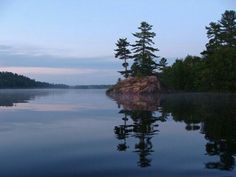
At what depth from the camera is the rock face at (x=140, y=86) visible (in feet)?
264

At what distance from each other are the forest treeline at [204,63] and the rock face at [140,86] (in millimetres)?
2702

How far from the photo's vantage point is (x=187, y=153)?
13.0 meters

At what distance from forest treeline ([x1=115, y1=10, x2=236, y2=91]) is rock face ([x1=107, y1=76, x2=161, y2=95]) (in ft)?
8.87

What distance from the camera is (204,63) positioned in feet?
268

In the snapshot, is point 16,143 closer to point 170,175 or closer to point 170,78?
point 170,175

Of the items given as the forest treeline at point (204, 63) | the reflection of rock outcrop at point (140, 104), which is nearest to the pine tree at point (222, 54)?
the forest treeline at point (204, 63)

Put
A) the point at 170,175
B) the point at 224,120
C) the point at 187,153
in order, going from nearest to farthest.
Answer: the point at 170,175 < the point at 187,153 < the point at 224,120

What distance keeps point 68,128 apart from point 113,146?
6.06m

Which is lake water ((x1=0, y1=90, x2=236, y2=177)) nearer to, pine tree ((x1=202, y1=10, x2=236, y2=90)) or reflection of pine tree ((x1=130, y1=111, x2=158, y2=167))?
reflection of pine tree ((x1=130, y1=111, x2=158, y2=167))

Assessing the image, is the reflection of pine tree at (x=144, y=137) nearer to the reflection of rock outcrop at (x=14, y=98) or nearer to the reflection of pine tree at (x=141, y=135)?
the reflection of pine tree at (x=141, y=135)

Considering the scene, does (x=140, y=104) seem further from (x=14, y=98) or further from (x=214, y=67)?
(x=214, y=67)

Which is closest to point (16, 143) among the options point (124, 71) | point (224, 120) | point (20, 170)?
point (20, 170)

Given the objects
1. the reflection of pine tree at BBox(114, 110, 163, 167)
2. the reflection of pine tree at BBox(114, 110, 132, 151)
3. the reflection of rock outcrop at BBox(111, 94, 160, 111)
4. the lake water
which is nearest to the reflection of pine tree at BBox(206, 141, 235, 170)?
the lake water

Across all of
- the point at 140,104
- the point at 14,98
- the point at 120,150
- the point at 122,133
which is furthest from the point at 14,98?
the point at 120,150
